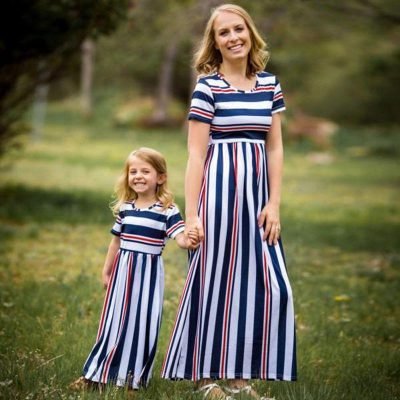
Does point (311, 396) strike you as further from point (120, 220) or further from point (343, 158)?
point (343, 158)

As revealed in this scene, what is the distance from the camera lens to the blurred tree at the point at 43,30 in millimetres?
8977

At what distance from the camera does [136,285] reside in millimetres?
3951

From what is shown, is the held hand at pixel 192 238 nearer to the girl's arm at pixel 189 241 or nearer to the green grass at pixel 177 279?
the girl's arm at pixel 189 241

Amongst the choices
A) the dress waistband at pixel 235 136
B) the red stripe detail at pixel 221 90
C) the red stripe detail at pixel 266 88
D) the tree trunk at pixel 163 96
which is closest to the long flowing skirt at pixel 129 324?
the dress waistband at pixel 235 136

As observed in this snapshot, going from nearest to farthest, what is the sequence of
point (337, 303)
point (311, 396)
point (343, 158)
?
point (311, 396)
point (337, 303)
point (343, 158)

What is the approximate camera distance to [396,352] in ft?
17.2

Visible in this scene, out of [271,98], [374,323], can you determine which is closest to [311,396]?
[271,98]

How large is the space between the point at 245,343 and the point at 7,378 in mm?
1208

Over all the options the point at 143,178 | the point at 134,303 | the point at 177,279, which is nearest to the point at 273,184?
the point at 143,178

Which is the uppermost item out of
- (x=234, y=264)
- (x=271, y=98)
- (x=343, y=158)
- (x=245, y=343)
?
(x=343, y=158)

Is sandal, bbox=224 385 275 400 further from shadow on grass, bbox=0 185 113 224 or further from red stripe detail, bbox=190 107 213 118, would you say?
shadow on grass, bbox=0 185 113 224

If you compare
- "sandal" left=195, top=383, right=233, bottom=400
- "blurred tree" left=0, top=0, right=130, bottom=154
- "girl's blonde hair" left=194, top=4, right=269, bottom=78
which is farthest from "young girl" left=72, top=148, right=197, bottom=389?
"blurred tree" left=0, top=0, right=130, bottom=154

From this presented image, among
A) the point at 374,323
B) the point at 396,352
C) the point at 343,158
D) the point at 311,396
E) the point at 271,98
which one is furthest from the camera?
the point at 343,158

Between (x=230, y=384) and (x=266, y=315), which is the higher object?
(x=266, y=315)
